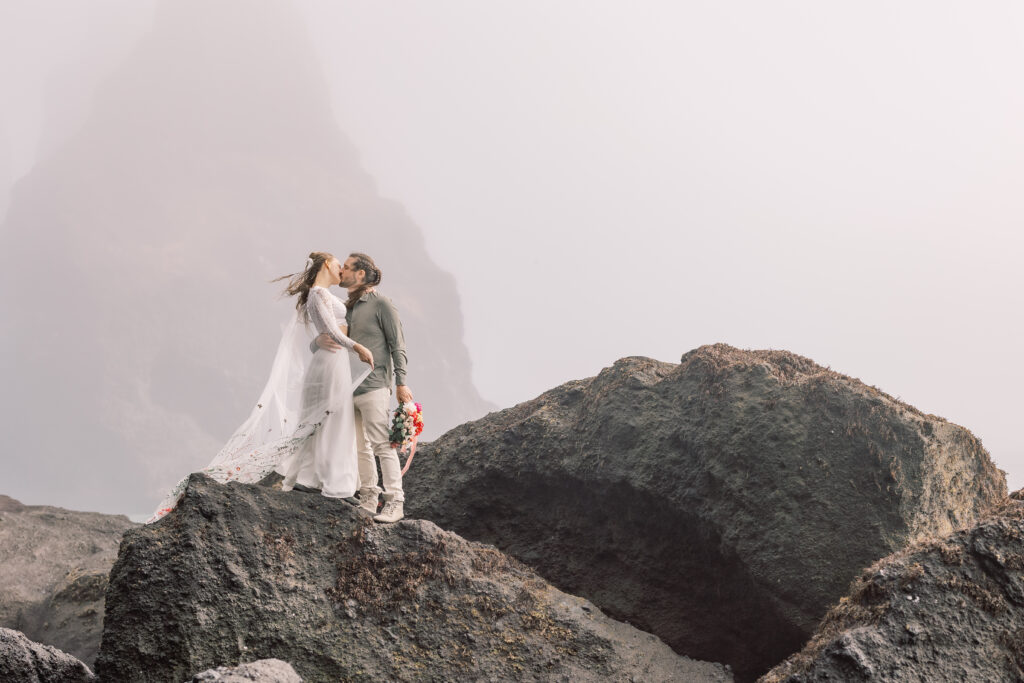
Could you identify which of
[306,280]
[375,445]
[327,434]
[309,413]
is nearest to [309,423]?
[309,413]

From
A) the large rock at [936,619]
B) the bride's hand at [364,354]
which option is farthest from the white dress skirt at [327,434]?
the large rock at [936,619]

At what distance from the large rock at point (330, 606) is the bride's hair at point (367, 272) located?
227 cm

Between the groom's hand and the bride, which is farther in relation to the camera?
the groom's hand

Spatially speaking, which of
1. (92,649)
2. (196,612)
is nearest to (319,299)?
(196,612)

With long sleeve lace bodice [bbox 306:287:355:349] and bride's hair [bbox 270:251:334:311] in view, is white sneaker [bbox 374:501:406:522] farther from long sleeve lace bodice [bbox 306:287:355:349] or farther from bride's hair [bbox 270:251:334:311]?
bride's hair [bbox 270:251:334:311]

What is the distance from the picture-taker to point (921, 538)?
19.5ft

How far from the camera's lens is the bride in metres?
6.39

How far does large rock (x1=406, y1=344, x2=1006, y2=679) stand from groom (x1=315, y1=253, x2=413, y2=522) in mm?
1943

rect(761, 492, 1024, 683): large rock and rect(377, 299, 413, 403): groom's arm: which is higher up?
rect(377, 299, 413, 403): groom's arm

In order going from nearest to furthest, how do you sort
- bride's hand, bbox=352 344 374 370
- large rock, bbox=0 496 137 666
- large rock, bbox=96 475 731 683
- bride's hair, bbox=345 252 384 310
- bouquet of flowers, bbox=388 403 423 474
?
1. large rock, bbox=96 475 731 683
2. bride's hand, bbox=352 344 374 370
3. bouquet of flowers, bbox=388 403 423 474
4. bride's hair, bbox=345 252 384 310
5. large rock, bbox=0 496 137 666

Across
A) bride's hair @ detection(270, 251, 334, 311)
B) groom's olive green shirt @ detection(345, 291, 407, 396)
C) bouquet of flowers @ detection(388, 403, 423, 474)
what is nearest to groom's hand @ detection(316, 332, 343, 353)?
groom's olive green shirt @ detection(345, 291, 407, 396)

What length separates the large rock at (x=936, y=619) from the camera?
4.01 m

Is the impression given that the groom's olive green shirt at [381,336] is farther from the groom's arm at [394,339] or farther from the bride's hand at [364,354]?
the bride's hand at [364,354]

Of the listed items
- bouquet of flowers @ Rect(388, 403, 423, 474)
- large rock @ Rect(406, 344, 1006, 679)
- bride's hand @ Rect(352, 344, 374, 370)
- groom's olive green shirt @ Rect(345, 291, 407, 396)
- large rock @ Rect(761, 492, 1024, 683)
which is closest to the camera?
large rock @ Rect(761, 492, 1024, 683)
